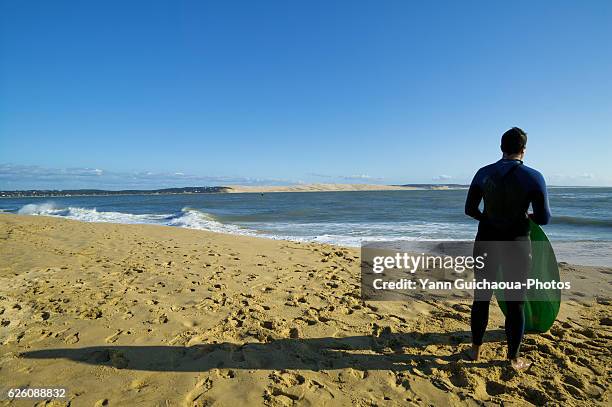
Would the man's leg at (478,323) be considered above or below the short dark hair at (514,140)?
below

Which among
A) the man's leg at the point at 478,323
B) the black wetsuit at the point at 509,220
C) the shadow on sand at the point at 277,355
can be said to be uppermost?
the black wetsuit at the point at 509,220

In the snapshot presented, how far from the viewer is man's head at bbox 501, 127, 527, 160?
9.38 ft

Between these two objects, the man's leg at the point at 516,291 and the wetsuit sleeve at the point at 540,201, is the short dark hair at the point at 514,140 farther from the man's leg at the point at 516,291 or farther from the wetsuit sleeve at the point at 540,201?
the man's leg at the point at 516,291

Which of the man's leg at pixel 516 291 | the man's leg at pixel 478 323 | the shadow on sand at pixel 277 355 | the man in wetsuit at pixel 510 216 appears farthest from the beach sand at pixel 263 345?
the man in wetsuit at pixel 510 216

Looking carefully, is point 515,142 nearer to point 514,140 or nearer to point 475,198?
point 514,140

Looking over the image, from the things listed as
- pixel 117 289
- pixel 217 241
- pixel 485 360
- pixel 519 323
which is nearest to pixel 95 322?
pixel 117 289

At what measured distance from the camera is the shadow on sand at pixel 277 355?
10.1 feet

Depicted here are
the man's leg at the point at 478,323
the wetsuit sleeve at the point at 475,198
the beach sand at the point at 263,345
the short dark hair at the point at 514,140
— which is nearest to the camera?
the beach sand at the point at 263,345

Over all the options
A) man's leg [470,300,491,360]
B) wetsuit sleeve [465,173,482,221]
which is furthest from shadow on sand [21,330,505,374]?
wetsuit sleeve [465,173,482,221]

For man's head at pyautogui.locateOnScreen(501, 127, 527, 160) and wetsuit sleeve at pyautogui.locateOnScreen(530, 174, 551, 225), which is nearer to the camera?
wetsuit sleeve at pyautogui.locateOnScreen(530, 174, 551, 225)

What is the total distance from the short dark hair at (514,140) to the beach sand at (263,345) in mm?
2066

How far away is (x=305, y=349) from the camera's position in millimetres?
3385

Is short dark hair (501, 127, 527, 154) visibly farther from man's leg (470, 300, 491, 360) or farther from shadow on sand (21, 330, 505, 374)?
shadow on sand (21, 330, 505, 374)

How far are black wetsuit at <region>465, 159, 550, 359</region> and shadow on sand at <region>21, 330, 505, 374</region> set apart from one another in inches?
25.1
